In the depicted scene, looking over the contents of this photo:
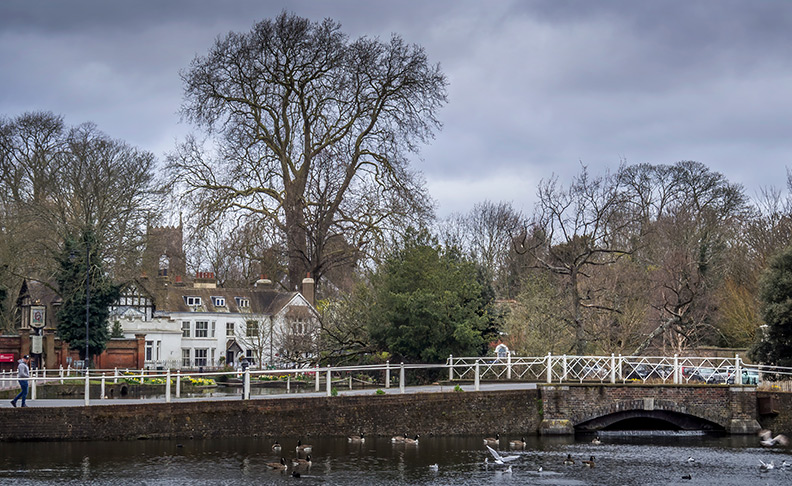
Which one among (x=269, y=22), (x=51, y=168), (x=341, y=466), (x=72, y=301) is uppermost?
(x=269, y=22)

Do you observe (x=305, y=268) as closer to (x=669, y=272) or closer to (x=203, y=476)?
(x=669, y=272)

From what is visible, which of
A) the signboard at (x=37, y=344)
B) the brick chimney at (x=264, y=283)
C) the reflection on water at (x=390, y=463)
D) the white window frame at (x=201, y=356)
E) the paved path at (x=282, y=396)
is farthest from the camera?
the brick chimney at (x=264, y=283)

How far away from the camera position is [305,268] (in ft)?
184

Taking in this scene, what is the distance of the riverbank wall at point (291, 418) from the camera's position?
29750 millimetres

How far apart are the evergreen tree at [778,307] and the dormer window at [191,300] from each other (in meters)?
40.1

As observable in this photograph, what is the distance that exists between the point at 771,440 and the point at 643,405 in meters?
4.16

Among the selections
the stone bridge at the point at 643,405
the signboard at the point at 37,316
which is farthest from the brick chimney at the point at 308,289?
the stone bridge at the point at 643,405

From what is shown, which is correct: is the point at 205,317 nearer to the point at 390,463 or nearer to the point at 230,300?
the point at 230,300

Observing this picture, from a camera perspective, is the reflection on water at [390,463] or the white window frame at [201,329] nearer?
the reflection on water at [390,463]

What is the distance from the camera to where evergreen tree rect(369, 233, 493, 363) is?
124 feet

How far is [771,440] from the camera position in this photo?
30906 millimetres

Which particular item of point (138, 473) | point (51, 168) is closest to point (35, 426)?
point (138, 473)

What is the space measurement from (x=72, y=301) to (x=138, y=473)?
29.2 m

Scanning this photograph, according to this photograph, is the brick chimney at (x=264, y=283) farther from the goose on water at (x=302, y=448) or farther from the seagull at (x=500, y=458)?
the seagull at (x=500, y=458)
